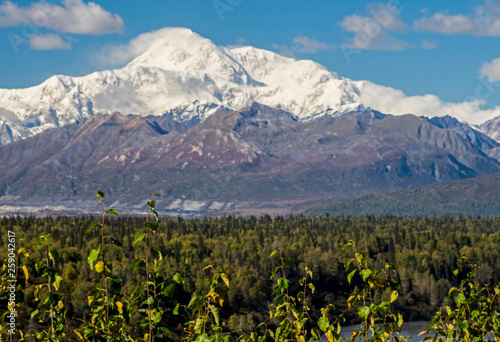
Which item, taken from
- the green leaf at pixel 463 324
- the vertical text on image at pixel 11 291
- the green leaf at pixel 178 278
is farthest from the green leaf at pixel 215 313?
the green leaf at pixel 463 324

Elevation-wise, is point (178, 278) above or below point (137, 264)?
below

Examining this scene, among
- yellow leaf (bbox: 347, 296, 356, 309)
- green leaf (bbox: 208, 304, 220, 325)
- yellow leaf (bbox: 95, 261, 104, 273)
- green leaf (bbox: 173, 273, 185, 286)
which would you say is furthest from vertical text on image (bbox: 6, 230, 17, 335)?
yellow leaf (bbox: 347, 296, 356, 309)

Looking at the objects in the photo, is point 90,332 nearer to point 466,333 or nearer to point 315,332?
point 315,332

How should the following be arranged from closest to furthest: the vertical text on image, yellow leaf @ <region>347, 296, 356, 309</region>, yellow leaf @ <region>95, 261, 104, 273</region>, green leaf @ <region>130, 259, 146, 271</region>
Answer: green leaf @ <region>130, 259, 146, 271</region> → yellow leaf @ <region>95, 261, 104, 273</region> → yellow leaf @ <region>347, 296, 356, 309</region> → the vertical text on image

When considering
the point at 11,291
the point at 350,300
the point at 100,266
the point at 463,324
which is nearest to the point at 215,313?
the point at 100,266

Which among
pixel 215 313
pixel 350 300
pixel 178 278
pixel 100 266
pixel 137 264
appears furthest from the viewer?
pixel 350 300

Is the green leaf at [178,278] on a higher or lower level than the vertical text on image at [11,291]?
higher

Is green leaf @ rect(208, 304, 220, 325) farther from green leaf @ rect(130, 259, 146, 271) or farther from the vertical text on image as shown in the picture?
the vertical text on image

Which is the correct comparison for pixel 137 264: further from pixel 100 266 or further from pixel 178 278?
pixel 178 278

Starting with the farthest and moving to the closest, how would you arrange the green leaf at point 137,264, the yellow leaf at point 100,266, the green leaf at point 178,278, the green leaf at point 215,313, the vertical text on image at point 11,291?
1. the vertical text on image at point 11,291
2. the green leaf at point 178,278
3. the yellow leaf at point 100,266
4. the green leaf at point 215,313
5. the green leaf at point 137,264

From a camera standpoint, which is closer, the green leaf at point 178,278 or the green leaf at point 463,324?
the green leaf at point 178,278

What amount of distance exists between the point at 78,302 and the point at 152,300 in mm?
188031

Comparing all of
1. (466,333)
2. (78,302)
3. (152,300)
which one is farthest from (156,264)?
(78,302)

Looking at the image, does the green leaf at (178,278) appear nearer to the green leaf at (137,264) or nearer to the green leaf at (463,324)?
the green leaf at (137,264)
